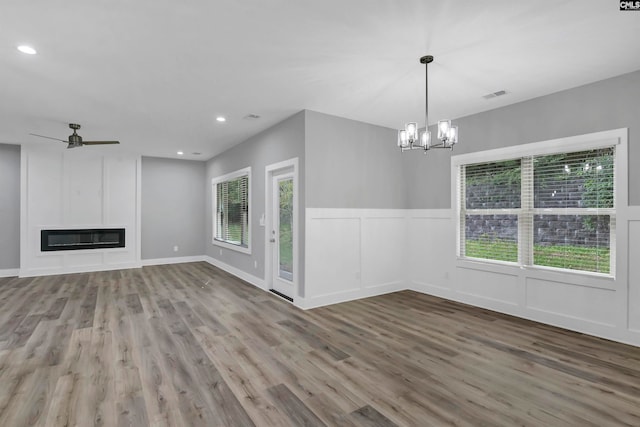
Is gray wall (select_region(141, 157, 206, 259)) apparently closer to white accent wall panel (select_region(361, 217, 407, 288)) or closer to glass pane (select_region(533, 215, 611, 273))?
white accent wall panel (select_region(361, 217, 407, 288))

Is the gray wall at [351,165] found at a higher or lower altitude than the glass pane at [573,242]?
higher

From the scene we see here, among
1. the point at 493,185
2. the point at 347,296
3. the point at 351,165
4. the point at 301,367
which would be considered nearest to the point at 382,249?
the point at 347,296

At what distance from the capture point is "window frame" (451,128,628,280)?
339cm

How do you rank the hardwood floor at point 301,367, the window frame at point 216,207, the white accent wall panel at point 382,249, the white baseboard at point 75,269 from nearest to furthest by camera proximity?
the hardwood floor at point 301,367
the white accent wall panel at point 382,249
the window frame at point 216,207
the white baseboard at point 75,269

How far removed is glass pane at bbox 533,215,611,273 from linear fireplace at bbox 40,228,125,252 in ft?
27.0

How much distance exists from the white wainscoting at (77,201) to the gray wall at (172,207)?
0.37m

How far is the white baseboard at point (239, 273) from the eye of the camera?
5701 millimetres

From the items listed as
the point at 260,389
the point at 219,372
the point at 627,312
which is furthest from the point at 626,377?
the point at 219,372

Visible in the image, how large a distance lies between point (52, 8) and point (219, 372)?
9.81 ft

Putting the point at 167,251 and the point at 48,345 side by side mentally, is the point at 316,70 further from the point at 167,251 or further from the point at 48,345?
the point at 167,251

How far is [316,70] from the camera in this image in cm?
327

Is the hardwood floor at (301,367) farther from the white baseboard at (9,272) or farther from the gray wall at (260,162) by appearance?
the white baseboard at (9,272)

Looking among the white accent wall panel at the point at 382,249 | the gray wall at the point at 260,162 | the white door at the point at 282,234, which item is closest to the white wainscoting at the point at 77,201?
the gray wall at the point at 260,162

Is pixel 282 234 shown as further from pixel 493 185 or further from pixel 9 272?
pixel 9 272
